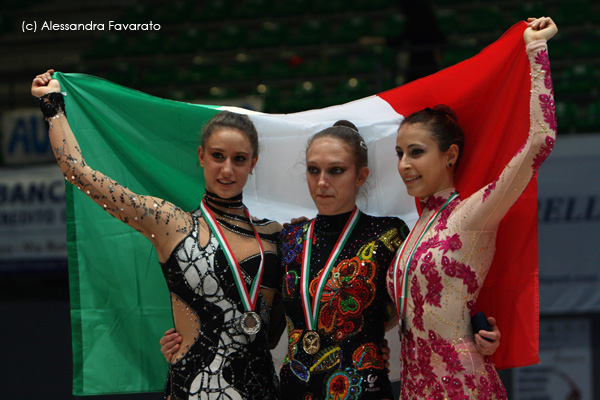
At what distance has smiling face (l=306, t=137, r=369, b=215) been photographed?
2604mm

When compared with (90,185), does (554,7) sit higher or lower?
higher

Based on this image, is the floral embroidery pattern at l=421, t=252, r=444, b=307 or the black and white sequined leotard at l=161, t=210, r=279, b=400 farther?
the black and white sequined leotard at l=161, t=210, r=279, b=400

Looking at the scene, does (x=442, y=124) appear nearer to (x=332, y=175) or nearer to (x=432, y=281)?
(x=332, y=175)

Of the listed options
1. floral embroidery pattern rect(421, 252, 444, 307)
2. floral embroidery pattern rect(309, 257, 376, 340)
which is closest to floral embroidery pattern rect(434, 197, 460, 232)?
floral embroidery pattern rect(421, 252, 444, 307)

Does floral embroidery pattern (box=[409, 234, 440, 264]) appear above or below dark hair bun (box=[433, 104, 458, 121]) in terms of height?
below

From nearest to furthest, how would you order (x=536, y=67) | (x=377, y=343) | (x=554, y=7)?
(x=536, y=67) → (x=377, y=343) → (x=554, y=7)

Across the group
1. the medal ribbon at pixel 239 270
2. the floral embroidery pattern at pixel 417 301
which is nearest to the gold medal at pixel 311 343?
the medal ribbon at pixel 239 270

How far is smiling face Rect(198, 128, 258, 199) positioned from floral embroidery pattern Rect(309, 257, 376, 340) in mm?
473

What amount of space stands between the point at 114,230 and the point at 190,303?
0.68m

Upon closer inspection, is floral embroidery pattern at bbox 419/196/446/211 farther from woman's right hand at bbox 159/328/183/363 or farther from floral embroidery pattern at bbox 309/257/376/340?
woman's right hand at bbox 159/328/183/363

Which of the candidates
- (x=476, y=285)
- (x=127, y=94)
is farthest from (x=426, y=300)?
(x=127, y=94)

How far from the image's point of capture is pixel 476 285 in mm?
2377

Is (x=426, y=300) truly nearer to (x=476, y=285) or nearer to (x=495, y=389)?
(x=476, y=285)

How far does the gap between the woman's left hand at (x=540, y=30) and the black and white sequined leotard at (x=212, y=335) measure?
4.08 ft
